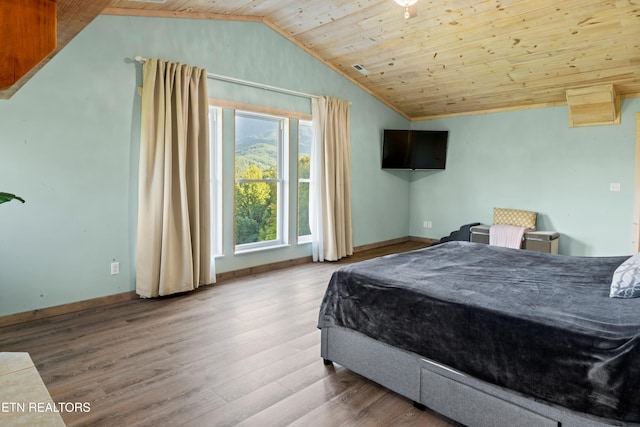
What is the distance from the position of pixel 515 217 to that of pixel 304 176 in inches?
138

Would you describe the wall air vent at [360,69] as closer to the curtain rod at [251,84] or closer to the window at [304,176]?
the curtain rod at [251,84]

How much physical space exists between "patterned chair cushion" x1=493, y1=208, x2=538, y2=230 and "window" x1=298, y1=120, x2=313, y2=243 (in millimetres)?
3241

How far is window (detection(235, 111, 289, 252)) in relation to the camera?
4.90 meters

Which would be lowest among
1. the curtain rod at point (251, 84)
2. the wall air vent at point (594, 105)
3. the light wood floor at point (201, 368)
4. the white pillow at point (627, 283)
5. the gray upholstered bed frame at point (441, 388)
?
the light wood floor at point (201, 368)

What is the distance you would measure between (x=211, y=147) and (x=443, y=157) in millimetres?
4387

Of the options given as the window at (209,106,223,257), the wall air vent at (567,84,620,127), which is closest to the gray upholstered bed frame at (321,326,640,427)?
the window at (209,106,223,257)

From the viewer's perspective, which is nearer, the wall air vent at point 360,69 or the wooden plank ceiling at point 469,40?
the wooden plank ceiling at point 469,40

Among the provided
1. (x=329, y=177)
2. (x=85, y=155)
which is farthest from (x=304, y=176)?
(x=85, y=155)

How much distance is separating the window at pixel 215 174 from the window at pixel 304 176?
1.37m

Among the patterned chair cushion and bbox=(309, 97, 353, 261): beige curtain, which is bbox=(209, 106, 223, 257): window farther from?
the patterned chair cushion

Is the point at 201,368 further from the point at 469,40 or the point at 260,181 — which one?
the point at 469,40

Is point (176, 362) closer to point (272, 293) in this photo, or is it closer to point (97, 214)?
point (272, 293)

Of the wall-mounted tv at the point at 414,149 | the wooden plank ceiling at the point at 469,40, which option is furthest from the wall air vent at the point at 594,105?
the wall-mounted tv at the point at 414,149

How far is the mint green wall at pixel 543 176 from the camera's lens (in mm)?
5285
